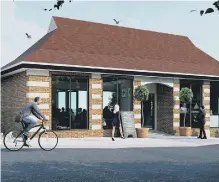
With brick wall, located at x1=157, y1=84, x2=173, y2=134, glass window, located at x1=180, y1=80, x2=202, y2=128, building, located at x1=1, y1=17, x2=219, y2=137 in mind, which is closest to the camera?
building, located at x1=1, y1=17, x2=219, y2=137

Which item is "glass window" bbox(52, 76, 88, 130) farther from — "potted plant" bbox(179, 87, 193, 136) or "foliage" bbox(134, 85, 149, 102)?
"potted plant" bbox(179, 87, 193, 136)

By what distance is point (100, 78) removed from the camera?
2073cm

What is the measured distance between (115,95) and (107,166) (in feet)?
39.0

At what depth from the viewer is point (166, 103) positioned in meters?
23.9

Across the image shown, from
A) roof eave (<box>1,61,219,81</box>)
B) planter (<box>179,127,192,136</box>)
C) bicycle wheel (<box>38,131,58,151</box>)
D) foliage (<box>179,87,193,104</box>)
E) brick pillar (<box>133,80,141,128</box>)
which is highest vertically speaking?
roof eave (<box>1,61,219,81</box>)

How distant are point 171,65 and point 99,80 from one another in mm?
5669

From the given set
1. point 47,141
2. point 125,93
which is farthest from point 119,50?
point 47,141

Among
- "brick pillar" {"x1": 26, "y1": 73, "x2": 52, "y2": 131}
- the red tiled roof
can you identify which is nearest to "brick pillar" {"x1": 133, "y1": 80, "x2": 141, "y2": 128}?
the red tiled roof

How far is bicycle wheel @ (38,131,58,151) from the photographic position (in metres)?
13.4

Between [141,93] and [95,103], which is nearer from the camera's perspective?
[95,103]

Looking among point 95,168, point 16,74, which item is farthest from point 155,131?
point 95,168

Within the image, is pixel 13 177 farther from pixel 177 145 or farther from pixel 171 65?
pixel 171 65

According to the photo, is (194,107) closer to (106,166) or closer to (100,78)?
(100,78)

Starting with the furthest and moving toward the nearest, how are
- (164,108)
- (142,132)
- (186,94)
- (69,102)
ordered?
(164,108) → (186,94) → (142,132) → (69,102)
